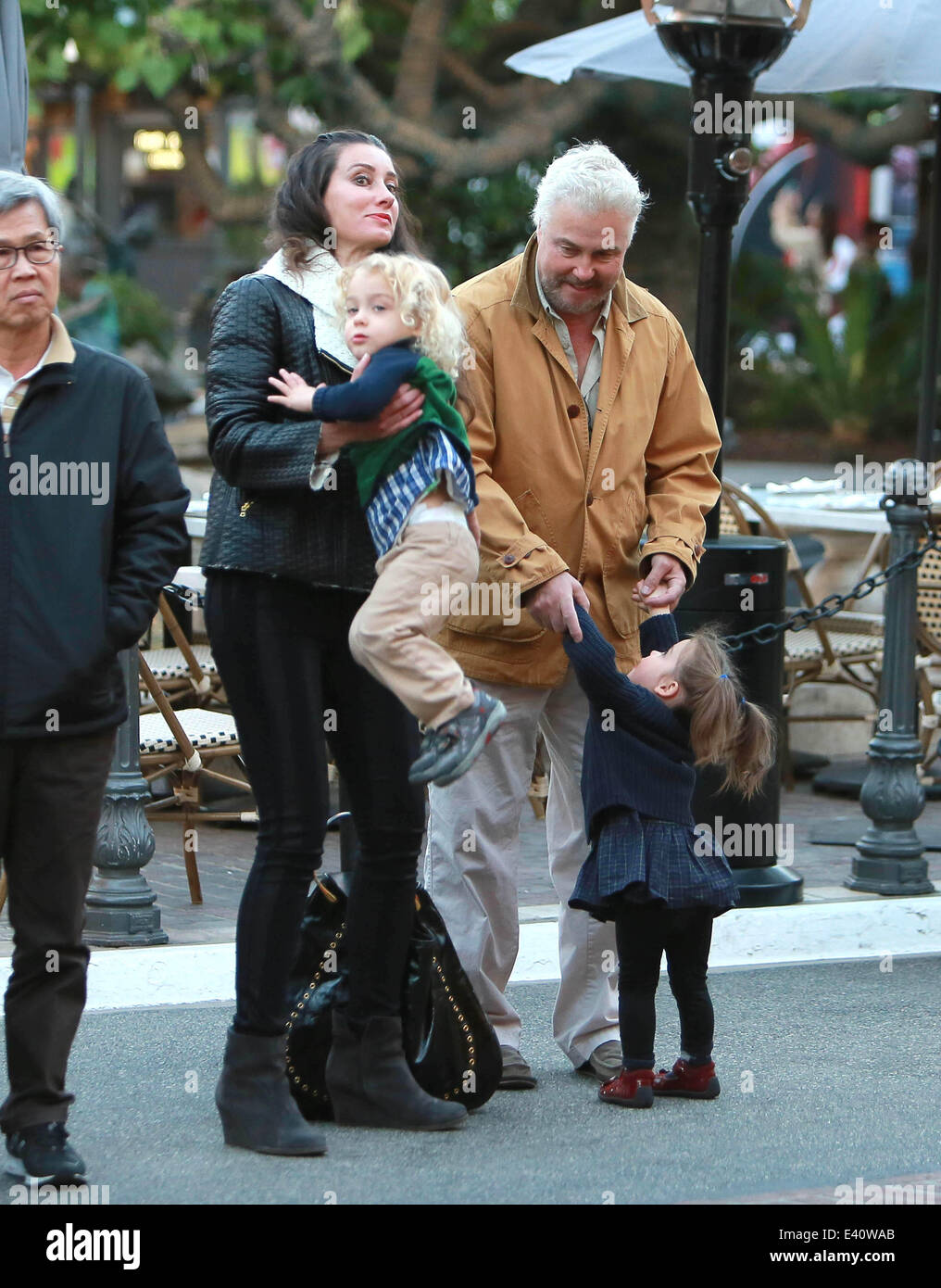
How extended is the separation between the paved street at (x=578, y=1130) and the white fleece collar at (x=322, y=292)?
166cm

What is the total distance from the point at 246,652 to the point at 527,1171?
1.23m

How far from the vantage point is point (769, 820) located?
6.46m

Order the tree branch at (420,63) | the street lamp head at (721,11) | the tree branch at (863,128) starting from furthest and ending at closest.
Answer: the tree branch at (863,128) → the tree branch at (420,63) → the street lamp head at (721,11)

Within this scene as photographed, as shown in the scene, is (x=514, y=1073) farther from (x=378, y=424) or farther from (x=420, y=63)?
(x=420, y=63)

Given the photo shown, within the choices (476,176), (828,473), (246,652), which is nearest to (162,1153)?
(246,652)

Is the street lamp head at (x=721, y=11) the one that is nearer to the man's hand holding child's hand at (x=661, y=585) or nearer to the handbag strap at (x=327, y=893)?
the man's hand holding child's hand at (x=661, y=585)

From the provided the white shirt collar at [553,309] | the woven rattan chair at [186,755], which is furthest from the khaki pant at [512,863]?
the woven rattan chair at [186,755]

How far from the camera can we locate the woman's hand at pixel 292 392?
Result: 4.01 metres

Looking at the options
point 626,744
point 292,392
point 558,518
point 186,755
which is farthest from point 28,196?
point 186,755

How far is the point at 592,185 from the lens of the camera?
442 cm

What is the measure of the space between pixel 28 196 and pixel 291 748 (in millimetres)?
1197

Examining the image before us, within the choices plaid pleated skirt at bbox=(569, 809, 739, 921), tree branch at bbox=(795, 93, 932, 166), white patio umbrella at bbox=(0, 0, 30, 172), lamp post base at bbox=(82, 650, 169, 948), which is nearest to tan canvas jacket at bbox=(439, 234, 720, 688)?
plaid pleated skirt at bbox=(569, 809, 739, 921)

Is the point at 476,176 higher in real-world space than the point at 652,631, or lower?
higher
